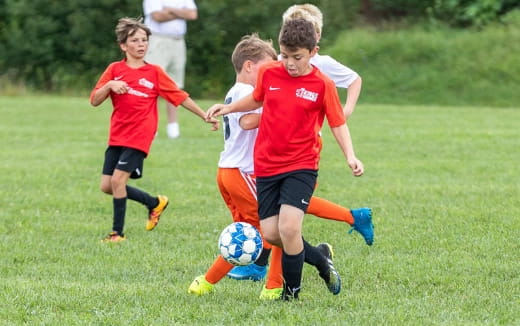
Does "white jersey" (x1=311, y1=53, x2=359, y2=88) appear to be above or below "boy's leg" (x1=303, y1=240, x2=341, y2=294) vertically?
above

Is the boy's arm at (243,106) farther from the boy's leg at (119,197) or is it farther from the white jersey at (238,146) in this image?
the boy's leg at (119,197)

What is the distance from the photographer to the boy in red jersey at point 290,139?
5297mm

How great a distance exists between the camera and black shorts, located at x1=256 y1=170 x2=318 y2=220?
5312 mm

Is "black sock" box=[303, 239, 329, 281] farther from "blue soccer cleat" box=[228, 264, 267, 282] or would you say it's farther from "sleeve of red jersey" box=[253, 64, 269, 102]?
"sleeve of red jersey" box=[253, 64, 269, 102]

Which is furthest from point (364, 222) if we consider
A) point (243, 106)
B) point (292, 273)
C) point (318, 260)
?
point (243, 106)

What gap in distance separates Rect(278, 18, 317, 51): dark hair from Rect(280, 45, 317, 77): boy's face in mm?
23

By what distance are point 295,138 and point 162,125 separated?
10.9m

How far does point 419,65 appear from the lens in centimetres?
2530

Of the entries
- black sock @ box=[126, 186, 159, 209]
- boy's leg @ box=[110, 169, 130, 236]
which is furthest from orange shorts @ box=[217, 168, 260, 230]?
black sock @ box=[126, 186, 159, 209]

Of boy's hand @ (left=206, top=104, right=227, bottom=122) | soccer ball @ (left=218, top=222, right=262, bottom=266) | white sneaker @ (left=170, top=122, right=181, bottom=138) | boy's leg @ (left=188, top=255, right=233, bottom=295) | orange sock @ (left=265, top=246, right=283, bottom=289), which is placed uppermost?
boy's hand @ (left=206, top=104, right=227, bottom=122)

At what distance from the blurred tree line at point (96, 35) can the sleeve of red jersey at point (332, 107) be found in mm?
18623

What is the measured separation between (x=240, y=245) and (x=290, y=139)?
26.5 inches

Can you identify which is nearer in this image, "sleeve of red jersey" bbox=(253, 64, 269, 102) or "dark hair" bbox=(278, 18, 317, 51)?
"dark hair" bbox=(278, 18, 317, 51)

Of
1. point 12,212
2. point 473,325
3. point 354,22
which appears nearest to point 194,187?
point 12,212
